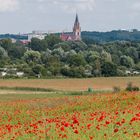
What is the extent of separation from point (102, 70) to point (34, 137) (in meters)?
81.4

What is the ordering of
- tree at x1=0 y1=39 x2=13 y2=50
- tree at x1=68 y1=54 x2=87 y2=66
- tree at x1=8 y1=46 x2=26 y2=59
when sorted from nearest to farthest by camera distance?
tree at x1=68 y1=54 x2=87 y2=66 → tree at x1=8 y1=46 x2=26 y2=59 → tree at x1=0 y1=39 x2=13 y2=50

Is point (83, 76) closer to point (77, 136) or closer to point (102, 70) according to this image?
point (102, 70)

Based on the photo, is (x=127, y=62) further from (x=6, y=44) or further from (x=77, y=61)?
(x=6, y=44)

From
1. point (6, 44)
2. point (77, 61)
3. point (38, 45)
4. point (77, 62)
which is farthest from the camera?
point (38, 45)

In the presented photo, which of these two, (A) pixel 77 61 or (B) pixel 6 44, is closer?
(A) pixel 77 61

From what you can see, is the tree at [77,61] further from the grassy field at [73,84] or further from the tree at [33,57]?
the grassy field at [73,84]

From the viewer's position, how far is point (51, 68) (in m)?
92.4

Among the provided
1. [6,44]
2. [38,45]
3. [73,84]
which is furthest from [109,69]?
[38,45]

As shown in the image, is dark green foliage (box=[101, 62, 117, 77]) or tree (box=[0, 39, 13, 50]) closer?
dark green foliage (box=[101, 62, 117, 77])

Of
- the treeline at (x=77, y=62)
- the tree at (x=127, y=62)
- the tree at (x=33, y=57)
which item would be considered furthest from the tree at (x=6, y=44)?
the tree at (x=127, y=62)

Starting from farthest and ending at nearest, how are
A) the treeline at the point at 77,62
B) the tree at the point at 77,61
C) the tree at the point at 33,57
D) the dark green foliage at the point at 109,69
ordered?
the tree at the point at 33,57 → the tree at the point at 77,61 → the dark green foliage at the point at 109,69 → the treeline at the point at 77,62

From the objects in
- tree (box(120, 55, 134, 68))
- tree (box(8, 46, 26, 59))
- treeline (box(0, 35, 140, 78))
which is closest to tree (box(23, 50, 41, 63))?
treeline (box(0, 35, 140, 78))

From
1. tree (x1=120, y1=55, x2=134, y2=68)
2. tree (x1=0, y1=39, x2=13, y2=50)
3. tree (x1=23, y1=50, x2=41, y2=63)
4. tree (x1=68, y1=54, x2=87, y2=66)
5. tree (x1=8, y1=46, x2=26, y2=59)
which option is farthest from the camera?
tree (x1=0, y1=39, x2=13, y2=50)

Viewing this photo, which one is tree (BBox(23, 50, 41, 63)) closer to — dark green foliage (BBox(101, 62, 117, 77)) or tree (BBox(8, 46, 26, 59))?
tree (BBox(8, 46, 26, 59))
